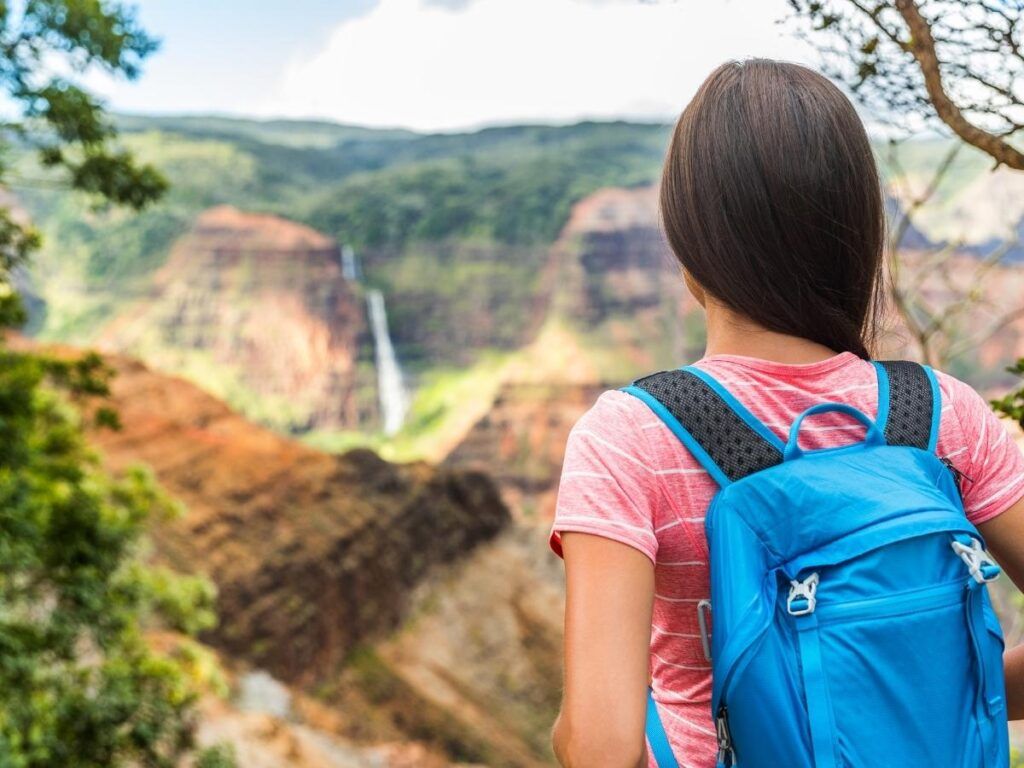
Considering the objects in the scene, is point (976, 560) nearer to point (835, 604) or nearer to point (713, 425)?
point (835, 604)

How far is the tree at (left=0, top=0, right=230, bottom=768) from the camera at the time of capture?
4840 mm

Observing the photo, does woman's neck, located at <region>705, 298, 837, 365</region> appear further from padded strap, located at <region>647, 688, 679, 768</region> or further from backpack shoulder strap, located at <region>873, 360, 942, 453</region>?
padded strap, located at <region>647, 688, 679, 768</region>

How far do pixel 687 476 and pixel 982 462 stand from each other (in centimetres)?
35

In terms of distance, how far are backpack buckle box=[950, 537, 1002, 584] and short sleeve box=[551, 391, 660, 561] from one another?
276 millimetres

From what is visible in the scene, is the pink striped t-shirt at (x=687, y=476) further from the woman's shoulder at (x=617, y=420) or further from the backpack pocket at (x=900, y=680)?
the backpack pocket at (x=900, y=680)

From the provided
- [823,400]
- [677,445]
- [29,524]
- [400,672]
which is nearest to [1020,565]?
[823,400]

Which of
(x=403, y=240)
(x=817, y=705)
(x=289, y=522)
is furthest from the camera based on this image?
(x=403, y=240)

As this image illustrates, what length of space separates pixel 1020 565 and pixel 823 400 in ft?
0.97

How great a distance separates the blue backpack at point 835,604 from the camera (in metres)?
0.84

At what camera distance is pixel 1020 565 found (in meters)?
1.05

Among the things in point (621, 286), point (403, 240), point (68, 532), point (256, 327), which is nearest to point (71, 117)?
point (68, 532)

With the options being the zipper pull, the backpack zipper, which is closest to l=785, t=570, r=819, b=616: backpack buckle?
the zipper pull

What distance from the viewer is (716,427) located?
0.91 meters

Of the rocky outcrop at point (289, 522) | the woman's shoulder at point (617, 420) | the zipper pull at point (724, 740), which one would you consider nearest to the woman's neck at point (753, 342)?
the woman's shoulder at point (617, 420)
